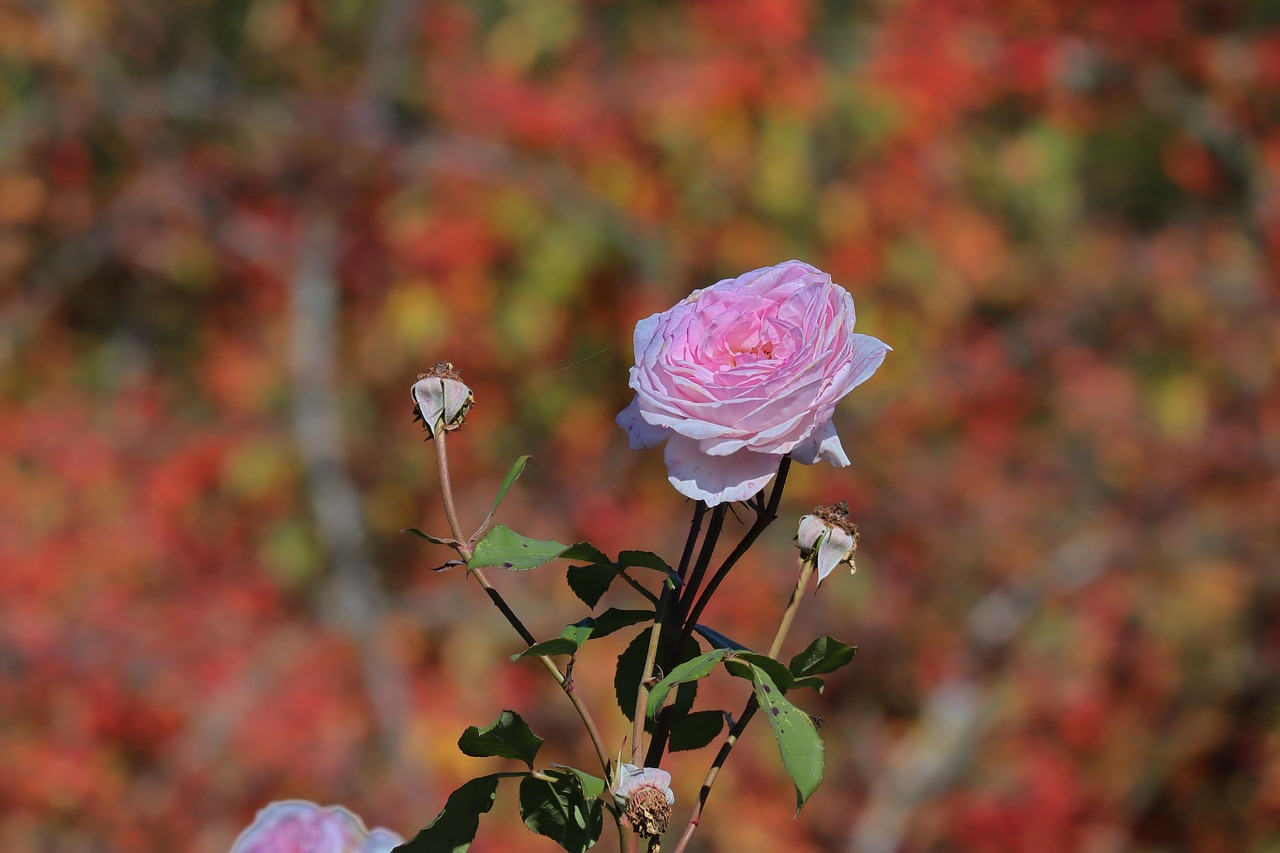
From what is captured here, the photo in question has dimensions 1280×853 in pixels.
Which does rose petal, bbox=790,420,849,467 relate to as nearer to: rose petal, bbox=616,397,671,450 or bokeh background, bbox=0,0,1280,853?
rose petal, bbox=616,397,671,450

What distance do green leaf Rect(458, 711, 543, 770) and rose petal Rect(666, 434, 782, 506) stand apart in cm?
11

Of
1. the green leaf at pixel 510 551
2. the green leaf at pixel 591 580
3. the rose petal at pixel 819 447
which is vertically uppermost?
the rose petal at pixel 819 447

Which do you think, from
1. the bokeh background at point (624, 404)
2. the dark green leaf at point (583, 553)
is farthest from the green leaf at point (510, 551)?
the bokeh background at point (624, 404)

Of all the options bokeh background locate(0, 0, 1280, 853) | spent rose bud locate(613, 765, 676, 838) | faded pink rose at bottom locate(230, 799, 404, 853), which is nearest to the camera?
spent rose bud locate(613, 765, 676, 838)

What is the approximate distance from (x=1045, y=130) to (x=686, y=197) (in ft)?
3.21

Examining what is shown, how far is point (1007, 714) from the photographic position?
105 inches

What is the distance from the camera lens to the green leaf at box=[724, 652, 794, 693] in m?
0.45

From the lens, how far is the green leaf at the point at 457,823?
18.7 inches

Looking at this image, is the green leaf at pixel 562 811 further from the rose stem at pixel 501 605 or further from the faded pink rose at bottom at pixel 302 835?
the faded pink rose at bottom at pixel 302 835

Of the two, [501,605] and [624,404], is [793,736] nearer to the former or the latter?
[501,605]

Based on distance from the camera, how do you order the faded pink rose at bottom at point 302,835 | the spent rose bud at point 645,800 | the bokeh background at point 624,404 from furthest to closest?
the bokeh background at point 624,404 → the faded pink rose at bottom at point 302,835 → the spent rose bud at point 645,800

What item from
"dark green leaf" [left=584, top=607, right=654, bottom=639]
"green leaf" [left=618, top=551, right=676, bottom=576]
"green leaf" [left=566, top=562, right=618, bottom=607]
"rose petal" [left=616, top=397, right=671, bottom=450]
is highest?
"rose petal" [left=616, top=397, right=671, bottom=450]

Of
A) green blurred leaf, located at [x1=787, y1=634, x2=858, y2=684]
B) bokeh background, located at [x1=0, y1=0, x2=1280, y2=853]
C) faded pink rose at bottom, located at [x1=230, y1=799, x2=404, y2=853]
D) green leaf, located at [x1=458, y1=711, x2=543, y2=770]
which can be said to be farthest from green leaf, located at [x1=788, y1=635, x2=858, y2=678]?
bokeh background, located at [x1=0, y1=0, x2=1280, y2=853]

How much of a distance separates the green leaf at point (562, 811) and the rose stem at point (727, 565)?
1.2 inches
